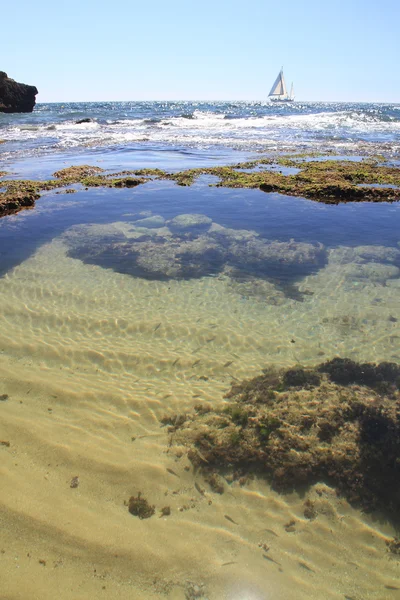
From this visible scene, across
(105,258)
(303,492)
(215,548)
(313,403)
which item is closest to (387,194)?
(105,258)

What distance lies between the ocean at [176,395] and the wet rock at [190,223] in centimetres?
14

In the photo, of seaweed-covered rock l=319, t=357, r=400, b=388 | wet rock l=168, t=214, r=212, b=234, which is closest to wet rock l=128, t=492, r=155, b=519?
seaweed-covered rock l=319, t=357, r=400, b=388

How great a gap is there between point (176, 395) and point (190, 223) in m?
8.61

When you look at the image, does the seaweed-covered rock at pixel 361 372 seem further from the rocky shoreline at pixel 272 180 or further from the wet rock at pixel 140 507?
the rocky shoreline at pixel 272 180

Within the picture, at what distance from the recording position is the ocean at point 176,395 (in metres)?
3.37

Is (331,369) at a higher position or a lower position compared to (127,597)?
higher

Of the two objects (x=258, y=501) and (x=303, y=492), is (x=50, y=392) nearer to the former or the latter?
(x=258, y=501)

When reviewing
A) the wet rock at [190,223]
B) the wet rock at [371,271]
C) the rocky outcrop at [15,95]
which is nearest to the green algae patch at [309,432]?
the wet rock at [371,271]

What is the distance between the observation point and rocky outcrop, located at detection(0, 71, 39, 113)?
72812 millimetres

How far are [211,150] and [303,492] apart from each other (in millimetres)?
31013

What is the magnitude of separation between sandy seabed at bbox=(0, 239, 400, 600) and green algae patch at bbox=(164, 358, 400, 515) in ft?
0.74

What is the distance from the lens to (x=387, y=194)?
16.3m

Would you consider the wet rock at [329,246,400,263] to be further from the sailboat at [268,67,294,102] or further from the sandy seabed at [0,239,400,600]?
the sailboat at [268,67,294,102]

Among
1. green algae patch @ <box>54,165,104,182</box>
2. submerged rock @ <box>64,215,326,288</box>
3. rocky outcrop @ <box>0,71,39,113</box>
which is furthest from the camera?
rocky outcrop @ <box>0,71,39,113</box>
